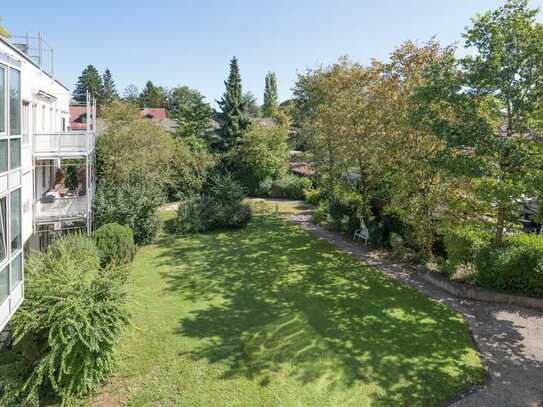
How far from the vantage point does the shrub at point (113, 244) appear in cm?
1459

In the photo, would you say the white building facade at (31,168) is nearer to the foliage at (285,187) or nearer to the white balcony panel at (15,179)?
the white balcony panel at (15,179)

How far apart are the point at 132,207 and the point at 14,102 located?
1041cm

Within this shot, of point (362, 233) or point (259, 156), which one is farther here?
point (259, 156)

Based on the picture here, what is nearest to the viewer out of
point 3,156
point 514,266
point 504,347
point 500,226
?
point 3,156

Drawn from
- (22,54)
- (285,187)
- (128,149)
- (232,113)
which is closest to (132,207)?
(128,149)

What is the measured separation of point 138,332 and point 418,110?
10.8 meters

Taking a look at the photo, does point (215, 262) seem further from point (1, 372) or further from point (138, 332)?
point (1, 372)

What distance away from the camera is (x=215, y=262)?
52.3ft

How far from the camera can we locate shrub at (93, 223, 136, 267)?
14594 mm

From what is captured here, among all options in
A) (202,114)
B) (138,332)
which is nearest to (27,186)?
(138,332)

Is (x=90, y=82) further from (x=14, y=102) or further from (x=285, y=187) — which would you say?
(x=14, y=102)

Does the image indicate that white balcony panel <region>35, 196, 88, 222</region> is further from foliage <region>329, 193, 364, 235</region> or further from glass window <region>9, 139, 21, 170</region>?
foliage <region>329, 193, 364, 235</region>

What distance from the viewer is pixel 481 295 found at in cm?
1193

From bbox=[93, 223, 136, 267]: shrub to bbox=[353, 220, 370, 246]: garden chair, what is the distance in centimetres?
1083
